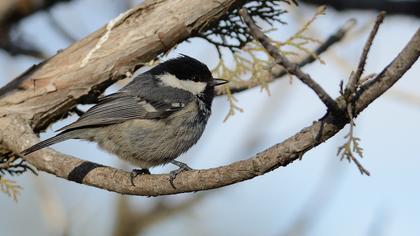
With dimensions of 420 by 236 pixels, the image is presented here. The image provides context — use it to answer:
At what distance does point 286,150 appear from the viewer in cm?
243

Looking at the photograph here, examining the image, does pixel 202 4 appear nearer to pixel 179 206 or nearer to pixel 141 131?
pixel 141 131

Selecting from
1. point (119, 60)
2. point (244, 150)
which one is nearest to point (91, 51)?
point (119, 60)

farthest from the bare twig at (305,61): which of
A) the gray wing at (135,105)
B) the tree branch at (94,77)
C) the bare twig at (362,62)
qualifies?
the bare twig at (362,62)

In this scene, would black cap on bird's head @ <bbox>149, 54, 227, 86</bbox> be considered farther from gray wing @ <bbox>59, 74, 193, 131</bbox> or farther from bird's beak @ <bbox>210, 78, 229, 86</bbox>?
gray wing @ <bbox>59, 74, 193, 131</bbox>

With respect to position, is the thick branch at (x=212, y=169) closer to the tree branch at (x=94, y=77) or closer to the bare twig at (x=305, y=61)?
the tree branch at (x=94, y=77)

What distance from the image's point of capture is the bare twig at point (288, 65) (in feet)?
6.79

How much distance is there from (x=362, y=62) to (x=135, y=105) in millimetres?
2089

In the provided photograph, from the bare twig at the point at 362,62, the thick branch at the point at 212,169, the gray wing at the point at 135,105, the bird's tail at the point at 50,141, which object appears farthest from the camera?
the gray wing at the point at 135,105

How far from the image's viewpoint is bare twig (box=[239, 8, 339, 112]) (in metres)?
2.07

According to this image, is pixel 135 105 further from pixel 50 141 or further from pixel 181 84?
pixel 50 141

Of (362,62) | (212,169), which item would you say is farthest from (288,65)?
Result: (212,169)

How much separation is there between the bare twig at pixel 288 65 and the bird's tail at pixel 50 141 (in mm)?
1550

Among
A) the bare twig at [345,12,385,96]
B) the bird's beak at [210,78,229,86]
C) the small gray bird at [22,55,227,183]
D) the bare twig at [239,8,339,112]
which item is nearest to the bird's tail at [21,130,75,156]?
the small gray bird at [22,55,227,183]

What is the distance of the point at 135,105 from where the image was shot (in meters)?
3.97
